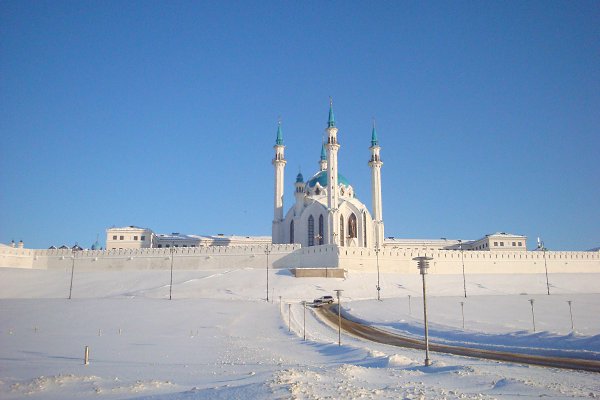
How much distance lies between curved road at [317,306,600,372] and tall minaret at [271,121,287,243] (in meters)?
48.8

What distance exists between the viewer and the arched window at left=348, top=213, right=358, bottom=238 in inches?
3233

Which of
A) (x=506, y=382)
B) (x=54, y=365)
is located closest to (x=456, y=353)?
(x=506, y=382)

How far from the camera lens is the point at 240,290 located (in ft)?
186

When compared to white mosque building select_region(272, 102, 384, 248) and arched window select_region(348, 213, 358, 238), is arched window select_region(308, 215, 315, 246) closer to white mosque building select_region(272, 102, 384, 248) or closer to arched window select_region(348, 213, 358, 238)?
white mosque building select_region(272, 102, 384, 248)

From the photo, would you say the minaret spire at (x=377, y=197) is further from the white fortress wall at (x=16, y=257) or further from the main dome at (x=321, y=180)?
the white fortress wall at (x=16, y=257)

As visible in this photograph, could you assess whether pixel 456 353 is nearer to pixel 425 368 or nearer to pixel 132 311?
pixel 425 368

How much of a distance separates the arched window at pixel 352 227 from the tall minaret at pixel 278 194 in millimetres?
12193

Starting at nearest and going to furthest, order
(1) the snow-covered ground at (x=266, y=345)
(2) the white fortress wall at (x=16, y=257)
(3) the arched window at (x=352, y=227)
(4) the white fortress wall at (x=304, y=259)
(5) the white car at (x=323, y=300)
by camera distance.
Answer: (1) the snow-covered ground at (x=266, y=345) < (5) the white car at (x=323, y=300) < (4) the white fortress wall at (x=304, y=259) < (2) the white fortress wall at (x=16, y=257) < (3) the arched window at (x=352, y=227)

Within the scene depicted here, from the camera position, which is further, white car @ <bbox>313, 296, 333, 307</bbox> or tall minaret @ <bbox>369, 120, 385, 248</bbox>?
tall minaret @ <bbox>369, 120, 385, 248</bbox>

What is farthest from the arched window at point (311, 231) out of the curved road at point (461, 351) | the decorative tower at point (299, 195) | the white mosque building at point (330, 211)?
the curved road at point (461, 351)

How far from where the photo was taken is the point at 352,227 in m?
82.5

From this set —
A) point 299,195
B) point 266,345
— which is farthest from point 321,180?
point 266,345

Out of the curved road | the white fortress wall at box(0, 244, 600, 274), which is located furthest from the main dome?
the curved road

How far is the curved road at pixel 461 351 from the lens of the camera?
17752 mm
